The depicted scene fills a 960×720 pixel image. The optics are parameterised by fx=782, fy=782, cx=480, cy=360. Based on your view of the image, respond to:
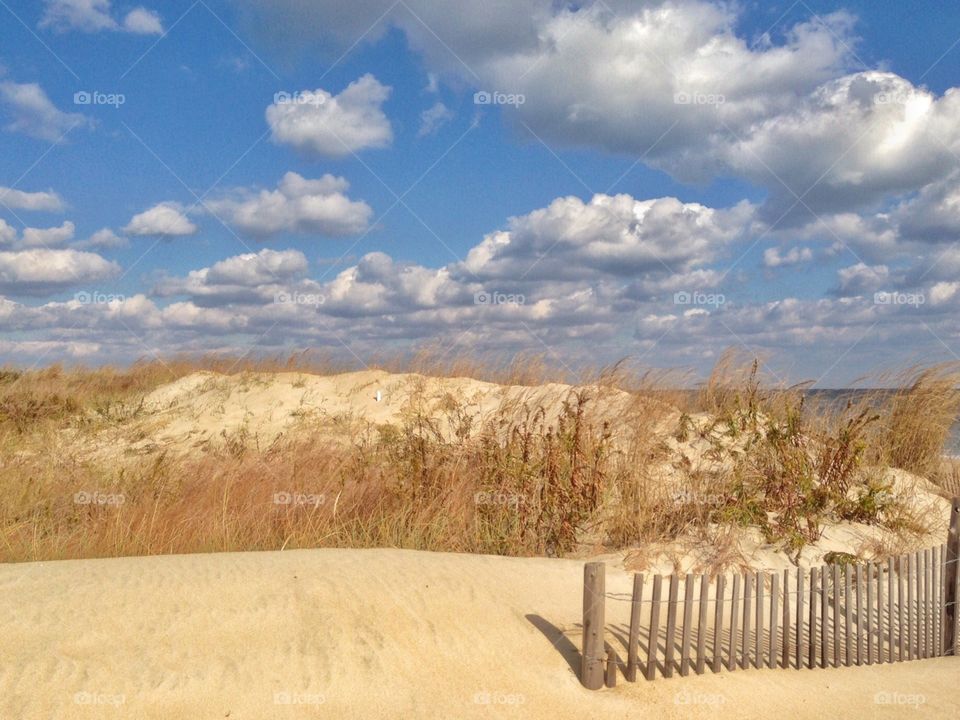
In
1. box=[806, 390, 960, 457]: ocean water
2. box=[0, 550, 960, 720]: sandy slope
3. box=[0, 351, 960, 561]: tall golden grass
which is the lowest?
box=[0, 550, 960, 720]: sandy slope

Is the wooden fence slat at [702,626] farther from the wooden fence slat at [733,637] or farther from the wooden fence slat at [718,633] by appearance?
the wooden fence slat at [733,637]

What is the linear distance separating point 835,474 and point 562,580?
3.52 m

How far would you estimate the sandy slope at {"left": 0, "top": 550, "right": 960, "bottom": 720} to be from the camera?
423 cm

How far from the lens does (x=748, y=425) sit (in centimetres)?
918

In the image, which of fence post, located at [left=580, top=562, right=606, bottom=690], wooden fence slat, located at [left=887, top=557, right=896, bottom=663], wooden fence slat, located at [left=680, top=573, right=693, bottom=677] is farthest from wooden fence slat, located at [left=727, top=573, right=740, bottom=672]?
wooden fence slat, located at [left=887, top=557, right=896, bottom=663]

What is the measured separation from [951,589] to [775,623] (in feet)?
6.61

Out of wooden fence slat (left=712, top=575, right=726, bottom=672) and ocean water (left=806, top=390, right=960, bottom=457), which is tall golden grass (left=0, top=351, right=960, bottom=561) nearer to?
ocean water (left=806, top=390, right=960, bottom=457)

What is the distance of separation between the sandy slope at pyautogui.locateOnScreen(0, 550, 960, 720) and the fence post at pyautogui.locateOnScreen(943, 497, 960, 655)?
2.17 feet

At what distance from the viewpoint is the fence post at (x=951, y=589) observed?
21.0 ft

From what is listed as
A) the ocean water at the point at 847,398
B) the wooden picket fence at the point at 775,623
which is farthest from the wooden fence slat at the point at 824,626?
the ocean water at the point at 847,398

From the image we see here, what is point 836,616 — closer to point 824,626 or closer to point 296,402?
point 824,626

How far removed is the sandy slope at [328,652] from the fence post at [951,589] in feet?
2.17

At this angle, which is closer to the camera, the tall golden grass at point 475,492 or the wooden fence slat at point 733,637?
the wooden fence slat at point 733,637

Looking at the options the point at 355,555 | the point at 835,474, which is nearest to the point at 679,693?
the point at 355,555
